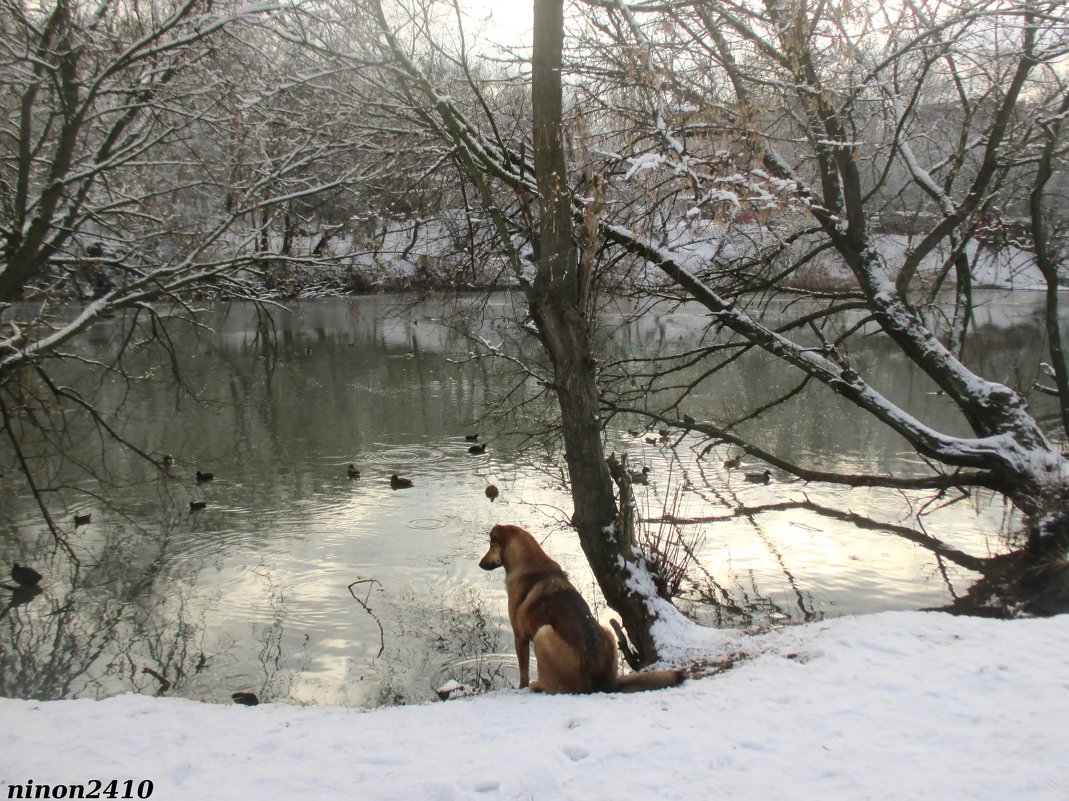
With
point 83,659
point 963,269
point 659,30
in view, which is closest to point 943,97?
point 963,269

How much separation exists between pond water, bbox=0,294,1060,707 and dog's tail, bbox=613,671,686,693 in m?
1.87

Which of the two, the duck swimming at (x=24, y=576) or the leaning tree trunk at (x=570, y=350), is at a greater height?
the leaning tree trunk at (x=570, y=350)

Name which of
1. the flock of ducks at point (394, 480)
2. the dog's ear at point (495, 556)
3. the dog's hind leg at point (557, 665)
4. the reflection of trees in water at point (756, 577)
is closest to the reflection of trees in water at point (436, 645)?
the dog's ear at point (495, 556)

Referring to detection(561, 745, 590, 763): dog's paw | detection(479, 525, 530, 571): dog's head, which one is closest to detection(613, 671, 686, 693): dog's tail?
detection(561, 745, 590, 763): dog's paw

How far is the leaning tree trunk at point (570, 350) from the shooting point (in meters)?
6.36

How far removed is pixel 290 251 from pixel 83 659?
5.81 m

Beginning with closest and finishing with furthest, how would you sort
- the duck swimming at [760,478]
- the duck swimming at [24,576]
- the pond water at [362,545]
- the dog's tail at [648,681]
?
the dog's tail at [648,681] → the pond water at [362,545] → the duck swimming at [24,576] → the duck swimming at [760,478]

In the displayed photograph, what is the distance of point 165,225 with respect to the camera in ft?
30.2

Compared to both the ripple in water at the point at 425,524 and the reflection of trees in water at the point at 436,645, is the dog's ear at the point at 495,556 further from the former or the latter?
the ripple in water at the point at 425,524

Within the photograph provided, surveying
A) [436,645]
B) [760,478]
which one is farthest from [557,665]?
[760,478]

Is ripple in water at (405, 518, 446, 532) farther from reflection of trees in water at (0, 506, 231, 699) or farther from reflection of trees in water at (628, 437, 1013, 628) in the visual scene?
reflection of trees in water at (628, 437, 1013, 628)

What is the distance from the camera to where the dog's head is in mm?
5848

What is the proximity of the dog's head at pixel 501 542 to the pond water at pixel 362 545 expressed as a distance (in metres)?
1.22

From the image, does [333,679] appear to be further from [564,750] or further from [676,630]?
[564,750]
